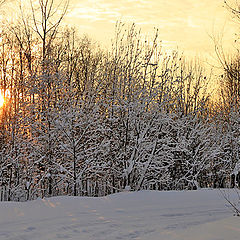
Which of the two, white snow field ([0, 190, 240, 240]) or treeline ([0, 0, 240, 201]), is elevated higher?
treeline ([0, 0, 240, 201])

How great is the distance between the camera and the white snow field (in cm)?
627

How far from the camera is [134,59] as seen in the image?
15508 mm

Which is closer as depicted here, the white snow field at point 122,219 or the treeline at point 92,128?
the white snow field at point 122,219

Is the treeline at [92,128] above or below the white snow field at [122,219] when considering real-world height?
above

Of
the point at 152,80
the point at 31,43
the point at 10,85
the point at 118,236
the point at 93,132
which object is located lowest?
the point at 118,236

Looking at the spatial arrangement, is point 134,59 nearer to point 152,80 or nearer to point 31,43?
point 152,80

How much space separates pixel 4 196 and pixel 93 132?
6.22 metres

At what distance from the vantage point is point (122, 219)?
782 cm

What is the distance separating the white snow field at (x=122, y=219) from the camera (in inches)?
247

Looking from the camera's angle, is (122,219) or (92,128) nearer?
(122,219)

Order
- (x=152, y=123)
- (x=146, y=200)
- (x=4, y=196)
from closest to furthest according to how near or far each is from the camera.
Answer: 1. (x=146, y=200)
2. (x=152, y=123)
3. (x=4, y=196)

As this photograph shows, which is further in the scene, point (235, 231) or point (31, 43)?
point (31, 43)

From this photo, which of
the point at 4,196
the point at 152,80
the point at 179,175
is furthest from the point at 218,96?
the point at 4,196

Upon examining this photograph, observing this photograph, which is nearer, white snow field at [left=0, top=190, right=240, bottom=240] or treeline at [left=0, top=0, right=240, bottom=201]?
white snow field at [left=0, top=190, right=240, bottom=240]
